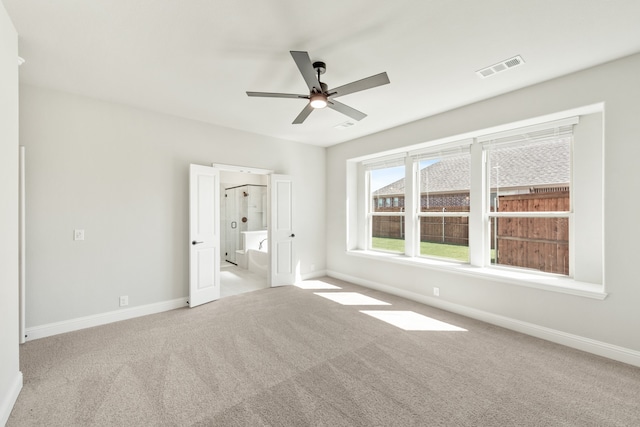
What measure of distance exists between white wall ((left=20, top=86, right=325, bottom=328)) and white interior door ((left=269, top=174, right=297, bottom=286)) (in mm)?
1066

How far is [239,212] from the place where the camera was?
7582mm

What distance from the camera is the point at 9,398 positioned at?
72.8 inches

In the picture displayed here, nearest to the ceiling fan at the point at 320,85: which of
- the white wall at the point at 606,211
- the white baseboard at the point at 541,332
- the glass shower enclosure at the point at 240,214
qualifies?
the white wall at the point at 606,211

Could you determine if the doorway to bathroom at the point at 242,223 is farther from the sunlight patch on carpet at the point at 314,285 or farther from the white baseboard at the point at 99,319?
the white baseboard at the point at 99,319

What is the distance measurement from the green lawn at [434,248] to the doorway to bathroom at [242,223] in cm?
283

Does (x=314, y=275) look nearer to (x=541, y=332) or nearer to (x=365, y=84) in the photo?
→ (x=541, y=332)

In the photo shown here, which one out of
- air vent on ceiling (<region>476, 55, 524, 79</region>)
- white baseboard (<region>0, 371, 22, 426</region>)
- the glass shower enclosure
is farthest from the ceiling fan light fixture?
the glass shower enclosure

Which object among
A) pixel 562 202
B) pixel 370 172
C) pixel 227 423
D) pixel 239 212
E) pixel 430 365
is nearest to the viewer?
pixel 227 423

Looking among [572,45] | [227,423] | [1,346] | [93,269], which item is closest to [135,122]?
[93,269]

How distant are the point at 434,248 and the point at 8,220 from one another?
4856mm

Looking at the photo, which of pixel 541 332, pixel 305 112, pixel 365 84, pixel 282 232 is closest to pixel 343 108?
pixel 305 112

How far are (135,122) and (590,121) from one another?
18.0 feet

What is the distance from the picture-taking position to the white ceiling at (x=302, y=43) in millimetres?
1893

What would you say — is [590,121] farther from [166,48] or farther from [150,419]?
[150,419]
